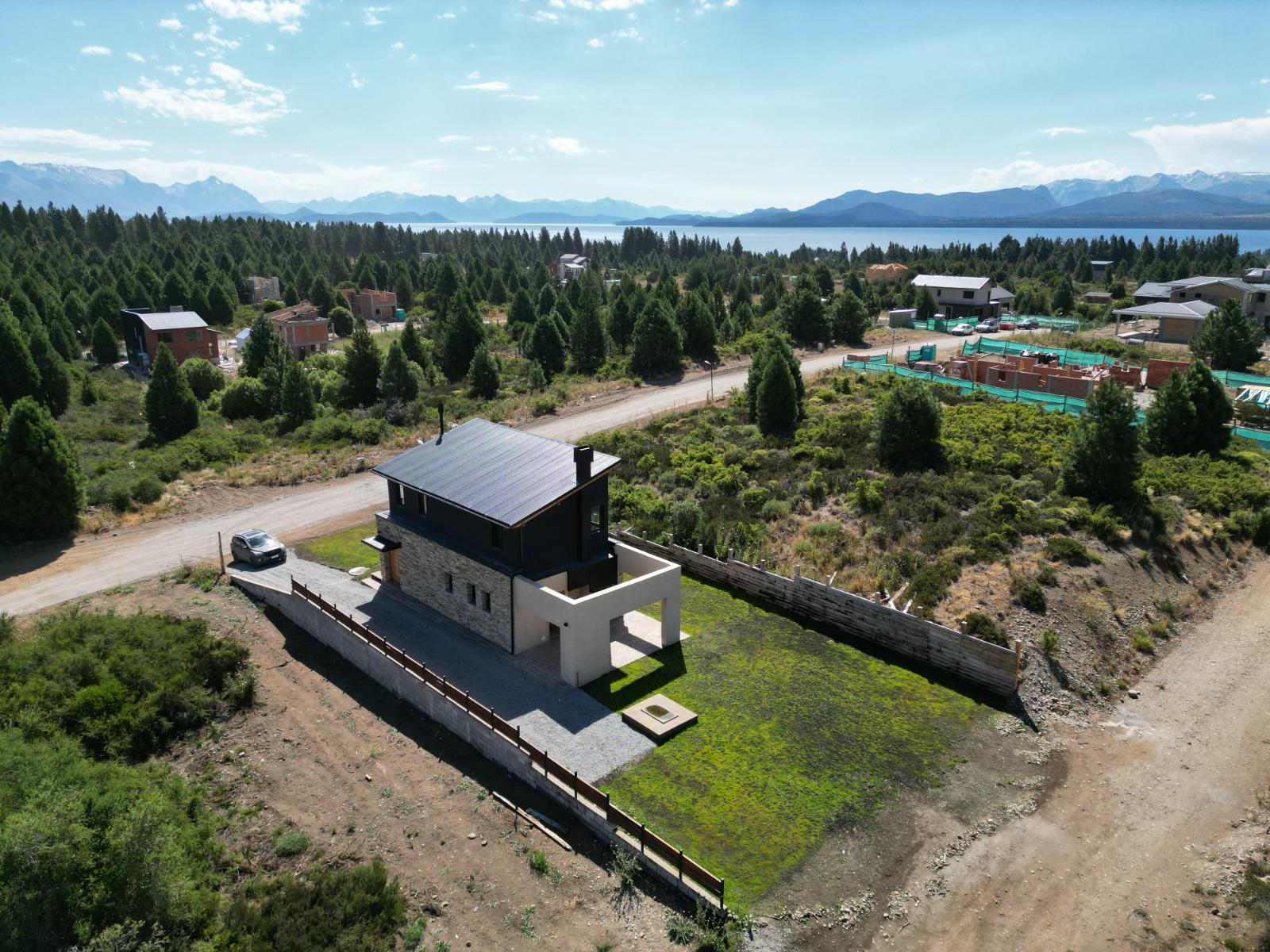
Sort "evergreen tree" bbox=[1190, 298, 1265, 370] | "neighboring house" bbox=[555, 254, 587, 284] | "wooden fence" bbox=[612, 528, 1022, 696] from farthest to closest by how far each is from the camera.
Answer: "neighboring house" bbox=[555, 254, 587, 284] → "evergreen tree" bbox=[1190, 298, 1265, 370] → "wooden fence" bbox=[612, 528, 1022, 696]

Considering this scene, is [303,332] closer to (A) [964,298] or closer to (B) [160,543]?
(B) [160,543]

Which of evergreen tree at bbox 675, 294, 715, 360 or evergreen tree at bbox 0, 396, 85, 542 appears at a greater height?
evergreen tree at bbox 675, 294, 715, 360

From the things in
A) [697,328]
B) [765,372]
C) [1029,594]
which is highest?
[697,328]

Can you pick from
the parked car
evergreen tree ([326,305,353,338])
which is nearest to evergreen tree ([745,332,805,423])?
the parked car

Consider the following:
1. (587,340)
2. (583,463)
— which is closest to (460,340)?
(587,340)

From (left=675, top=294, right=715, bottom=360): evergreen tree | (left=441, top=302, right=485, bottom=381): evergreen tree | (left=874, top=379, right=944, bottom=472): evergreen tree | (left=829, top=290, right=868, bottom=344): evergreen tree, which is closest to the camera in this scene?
(left=874, top=379, right=944, bottom=472): evergreen tree

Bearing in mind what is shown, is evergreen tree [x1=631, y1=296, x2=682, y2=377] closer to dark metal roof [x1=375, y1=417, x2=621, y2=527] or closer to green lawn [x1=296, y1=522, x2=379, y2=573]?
green lawn [x1=296, y1=522, x2=379, y2=573]

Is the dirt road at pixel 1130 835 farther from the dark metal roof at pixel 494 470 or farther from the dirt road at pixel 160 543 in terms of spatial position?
the dirt road at pixel 160 543
